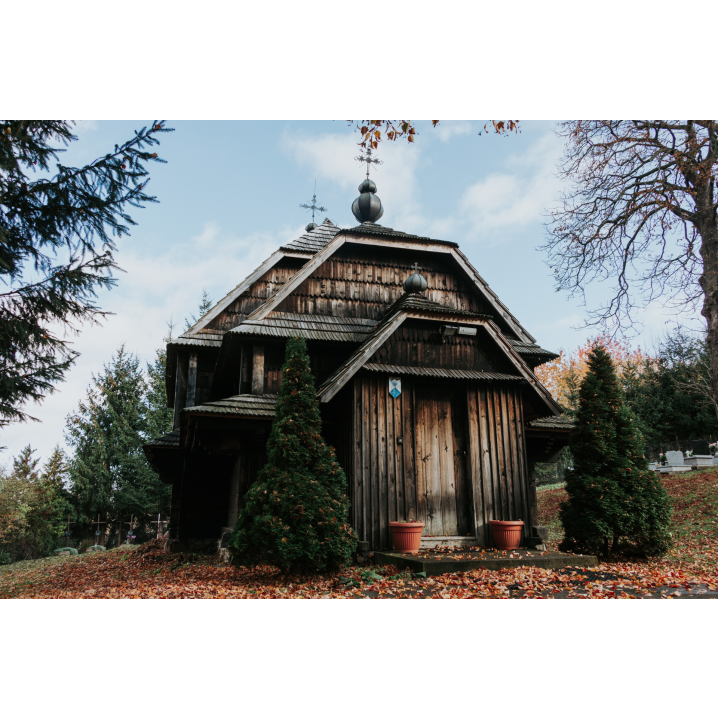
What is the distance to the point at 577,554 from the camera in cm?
807

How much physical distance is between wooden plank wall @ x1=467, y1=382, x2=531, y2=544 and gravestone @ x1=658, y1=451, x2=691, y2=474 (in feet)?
61.9

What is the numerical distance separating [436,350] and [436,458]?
77.9 inches

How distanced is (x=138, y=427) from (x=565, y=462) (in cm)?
2865

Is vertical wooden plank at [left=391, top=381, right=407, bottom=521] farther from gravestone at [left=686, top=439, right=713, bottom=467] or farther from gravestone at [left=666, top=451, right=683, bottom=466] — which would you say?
gravestone at [left=666, top=451, right=683, bottom=466]

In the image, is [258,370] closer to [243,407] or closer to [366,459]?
[243,407]

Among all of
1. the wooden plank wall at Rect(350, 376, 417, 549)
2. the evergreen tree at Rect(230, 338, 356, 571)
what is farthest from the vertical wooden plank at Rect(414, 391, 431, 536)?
the evergreen tree at Rect(230, 338, 356, 571)

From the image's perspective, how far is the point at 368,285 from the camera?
1197 centimetres

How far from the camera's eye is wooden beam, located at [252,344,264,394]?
1059 cm

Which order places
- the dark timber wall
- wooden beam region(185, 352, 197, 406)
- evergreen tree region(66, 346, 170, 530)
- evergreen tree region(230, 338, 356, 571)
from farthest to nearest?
evergreen tree region(66, 346, 170, 530) < wooden beam region(185, 352, 197, 406) < the dark timber wall < evergreen tree region(230, 338, 356, 571)

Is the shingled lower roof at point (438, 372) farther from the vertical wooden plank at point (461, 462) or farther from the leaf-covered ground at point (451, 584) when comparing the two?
the leaf-covered ground at point (451, 584)

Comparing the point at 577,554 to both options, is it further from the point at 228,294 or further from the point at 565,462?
the point at 565,462

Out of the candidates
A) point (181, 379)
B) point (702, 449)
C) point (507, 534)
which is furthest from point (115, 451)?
point (702, 449)

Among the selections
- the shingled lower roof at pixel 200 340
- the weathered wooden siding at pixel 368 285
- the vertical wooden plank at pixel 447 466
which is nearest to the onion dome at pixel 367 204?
the weathered wooden siding at pixel 368 285

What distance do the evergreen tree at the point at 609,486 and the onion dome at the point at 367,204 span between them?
25.4 feet
